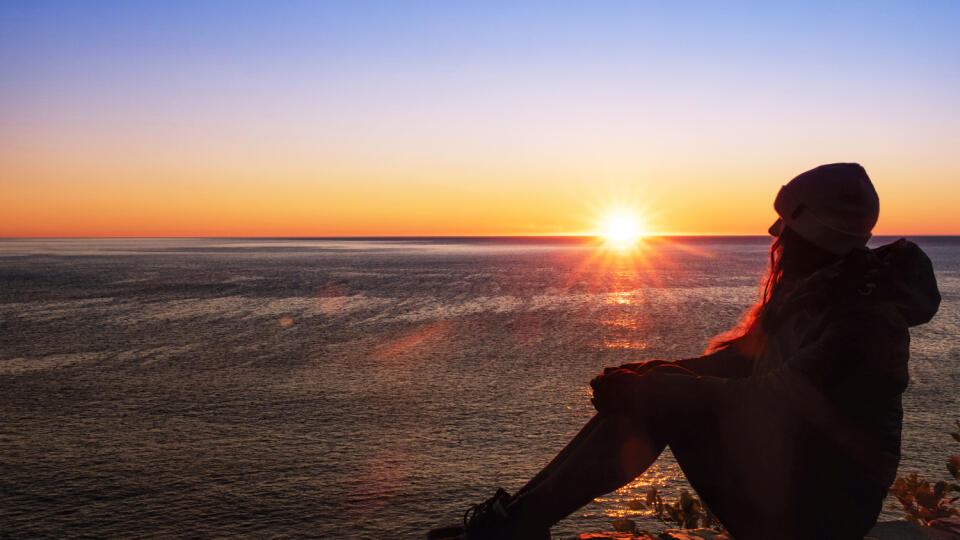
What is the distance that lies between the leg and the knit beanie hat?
0.77 meters

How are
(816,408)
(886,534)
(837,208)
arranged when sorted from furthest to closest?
1. (886,534)
2. (837,208)
3. (816,408)

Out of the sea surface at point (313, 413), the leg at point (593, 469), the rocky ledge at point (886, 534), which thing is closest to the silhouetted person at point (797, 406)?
the leg at point (593, 469)

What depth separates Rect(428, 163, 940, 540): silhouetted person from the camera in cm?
185

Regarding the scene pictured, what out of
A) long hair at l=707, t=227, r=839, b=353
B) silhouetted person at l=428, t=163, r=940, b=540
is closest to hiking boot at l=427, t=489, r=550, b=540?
silhouetted person at l=428, t=163, r=940, b=540

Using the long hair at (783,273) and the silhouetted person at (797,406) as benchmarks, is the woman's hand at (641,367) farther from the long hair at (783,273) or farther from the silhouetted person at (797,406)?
the long hair at (783,273)

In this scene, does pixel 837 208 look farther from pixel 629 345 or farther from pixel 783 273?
pixel 629 345

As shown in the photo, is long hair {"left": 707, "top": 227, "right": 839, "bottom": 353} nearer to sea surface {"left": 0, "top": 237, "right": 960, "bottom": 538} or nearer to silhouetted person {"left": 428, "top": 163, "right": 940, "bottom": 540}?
silhouetted person {"left": 428, "top": 163, "right": 940, "bottom": 540}

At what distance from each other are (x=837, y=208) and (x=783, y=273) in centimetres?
30

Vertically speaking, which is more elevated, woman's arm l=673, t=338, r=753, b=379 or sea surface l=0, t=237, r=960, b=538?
woman's arm l=673, t=338, r=753, b=379

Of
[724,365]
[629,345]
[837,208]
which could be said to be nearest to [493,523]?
[724,365]

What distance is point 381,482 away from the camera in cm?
516

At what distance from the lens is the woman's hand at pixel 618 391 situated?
82.4 inches

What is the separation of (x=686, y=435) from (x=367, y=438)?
4.57 m

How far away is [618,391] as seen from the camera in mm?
2121
